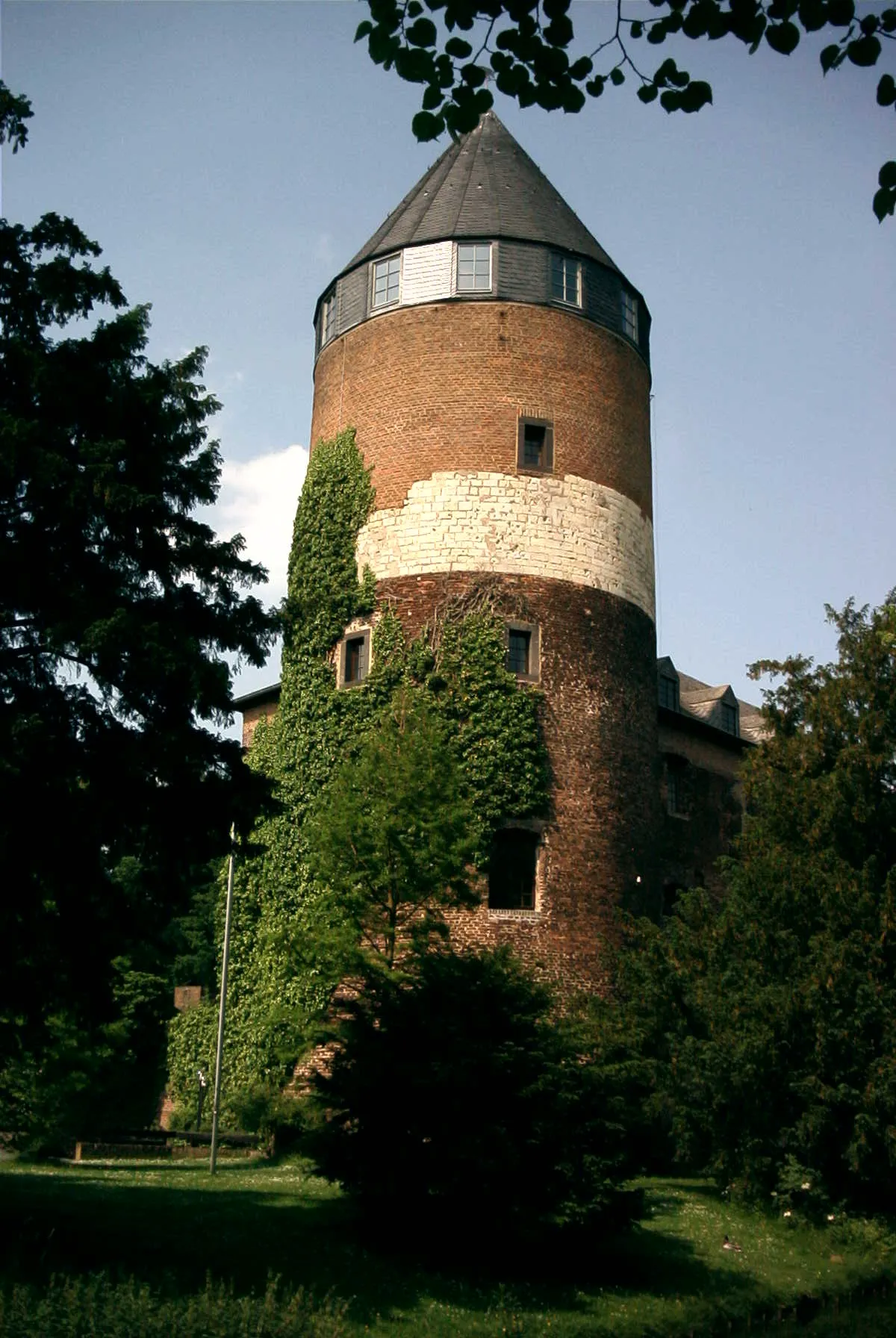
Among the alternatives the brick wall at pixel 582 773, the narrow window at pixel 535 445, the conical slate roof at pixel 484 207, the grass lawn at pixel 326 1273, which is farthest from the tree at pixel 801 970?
the conical slate roof at pixel 484 207

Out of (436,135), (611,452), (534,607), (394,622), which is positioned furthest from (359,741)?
(436,135)

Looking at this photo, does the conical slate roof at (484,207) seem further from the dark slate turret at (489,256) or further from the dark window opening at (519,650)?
the dark window opening at (519,650)

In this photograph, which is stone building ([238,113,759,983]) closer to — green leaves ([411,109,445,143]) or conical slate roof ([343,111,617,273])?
conical slate roof ([343,111,617,273])

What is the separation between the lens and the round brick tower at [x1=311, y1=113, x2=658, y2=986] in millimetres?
27641

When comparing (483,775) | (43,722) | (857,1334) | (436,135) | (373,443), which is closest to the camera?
(436,135)

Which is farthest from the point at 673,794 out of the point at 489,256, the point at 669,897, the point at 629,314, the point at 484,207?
the point at 484,207

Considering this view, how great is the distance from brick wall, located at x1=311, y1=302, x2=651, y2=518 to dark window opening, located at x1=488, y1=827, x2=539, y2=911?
7014 mm

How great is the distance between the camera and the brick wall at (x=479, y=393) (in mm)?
29203

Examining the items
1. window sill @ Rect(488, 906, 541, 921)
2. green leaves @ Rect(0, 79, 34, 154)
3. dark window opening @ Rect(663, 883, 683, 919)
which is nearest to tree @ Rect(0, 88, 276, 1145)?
green leaves @ Rect(0, 79, 34, 154)

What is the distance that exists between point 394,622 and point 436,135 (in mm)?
20248

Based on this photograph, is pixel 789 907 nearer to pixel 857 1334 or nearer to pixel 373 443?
pixel 857 1334

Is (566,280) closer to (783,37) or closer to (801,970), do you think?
(801,970)

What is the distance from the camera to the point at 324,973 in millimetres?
23484

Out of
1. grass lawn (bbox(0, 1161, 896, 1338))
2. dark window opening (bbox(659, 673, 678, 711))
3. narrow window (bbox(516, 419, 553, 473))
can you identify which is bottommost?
grass lawn (bbox(0, 1161, 896, 1338))
